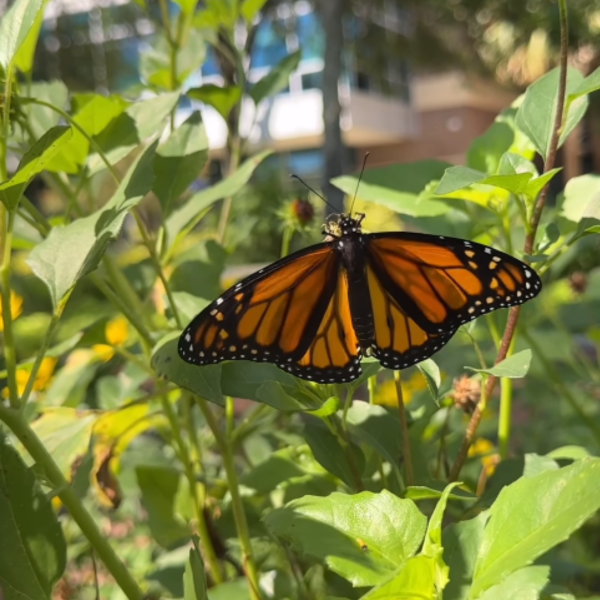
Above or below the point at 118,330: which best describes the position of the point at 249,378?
above

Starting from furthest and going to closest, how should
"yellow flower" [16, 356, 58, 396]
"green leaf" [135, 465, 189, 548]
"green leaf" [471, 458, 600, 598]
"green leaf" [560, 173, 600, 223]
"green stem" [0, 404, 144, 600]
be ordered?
1. "yellow flower" [16, 356, 58, 396]
2. "green leaf" [135, 465, 189, 548]
3. "green leaf" [560, 173, 600, 223]
4. "green stem" [0, 404, 144, 600]
5. "green leaf" [471, 458, 600, 598]

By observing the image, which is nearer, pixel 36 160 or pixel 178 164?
pixel 36 160

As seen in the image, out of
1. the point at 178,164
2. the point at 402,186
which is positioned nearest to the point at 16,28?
the point at 178,164

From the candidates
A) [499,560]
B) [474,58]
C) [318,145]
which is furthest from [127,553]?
[318,145]

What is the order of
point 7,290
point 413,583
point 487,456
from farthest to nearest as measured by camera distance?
1. point 487,456
2. point 7,290
3. point 413,583

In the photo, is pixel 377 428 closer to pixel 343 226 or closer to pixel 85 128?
pixel 343 226

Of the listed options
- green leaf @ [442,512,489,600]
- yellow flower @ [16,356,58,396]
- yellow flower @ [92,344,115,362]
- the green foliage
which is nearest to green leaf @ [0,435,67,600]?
the green foliage

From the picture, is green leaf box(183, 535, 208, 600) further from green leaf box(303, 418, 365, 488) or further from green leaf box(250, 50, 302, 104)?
green leaf box(250, 50, 302, 104)
